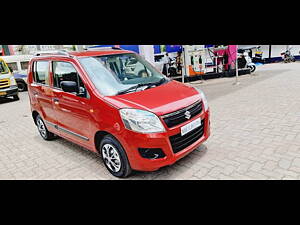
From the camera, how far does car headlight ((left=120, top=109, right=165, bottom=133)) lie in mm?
2838

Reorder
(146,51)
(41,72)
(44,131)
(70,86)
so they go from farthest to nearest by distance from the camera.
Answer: (146,51)
(44,131)
(41,72)
(70,86)

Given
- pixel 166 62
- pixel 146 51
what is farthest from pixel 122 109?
pixel 166 62

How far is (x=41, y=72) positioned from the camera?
4.57 meters

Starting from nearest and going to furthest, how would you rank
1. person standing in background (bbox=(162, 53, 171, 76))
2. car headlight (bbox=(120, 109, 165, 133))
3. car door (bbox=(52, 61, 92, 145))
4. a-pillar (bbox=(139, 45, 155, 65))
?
car headlight (bbox=(120, 109, 165, 133)) < car door (bbox=(52, 61, 92, 145)) < a-pillar (bbox=(139, 45, 155, 65)) < person standing in background (bbox=(162, 53, 171, 76))

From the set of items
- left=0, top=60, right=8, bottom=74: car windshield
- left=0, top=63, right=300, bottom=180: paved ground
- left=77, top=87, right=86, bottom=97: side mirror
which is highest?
left=0, top=60, right=8, bottom=74: car windshield

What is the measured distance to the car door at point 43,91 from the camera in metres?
4.32

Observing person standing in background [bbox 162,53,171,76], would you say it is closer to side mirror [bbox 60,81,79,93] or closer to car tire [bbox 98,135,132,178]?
side mirror [bbox 60,81,79,93]

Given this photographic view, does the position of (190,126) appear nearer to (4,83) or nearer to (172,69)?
(4,83)

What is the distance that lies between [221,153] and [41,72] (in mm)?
3847

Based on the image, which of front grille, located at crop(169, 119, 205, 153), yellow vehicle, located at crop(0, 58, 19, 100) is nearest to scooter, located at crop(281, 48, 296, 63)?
front grille, located at crop(169, 119, 205, 153)

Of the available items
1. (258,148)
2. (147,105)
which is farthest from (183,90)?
(258,148)

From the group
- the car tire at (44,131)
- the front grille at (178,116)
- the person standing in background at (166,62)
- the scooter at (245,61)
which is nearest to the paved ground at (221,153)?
the car tire at (44,131)

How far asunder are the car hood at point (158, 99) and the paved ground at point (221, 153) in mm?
1016

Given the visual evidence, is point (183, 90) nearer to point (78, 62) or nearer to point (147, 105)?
point (147, 105)
